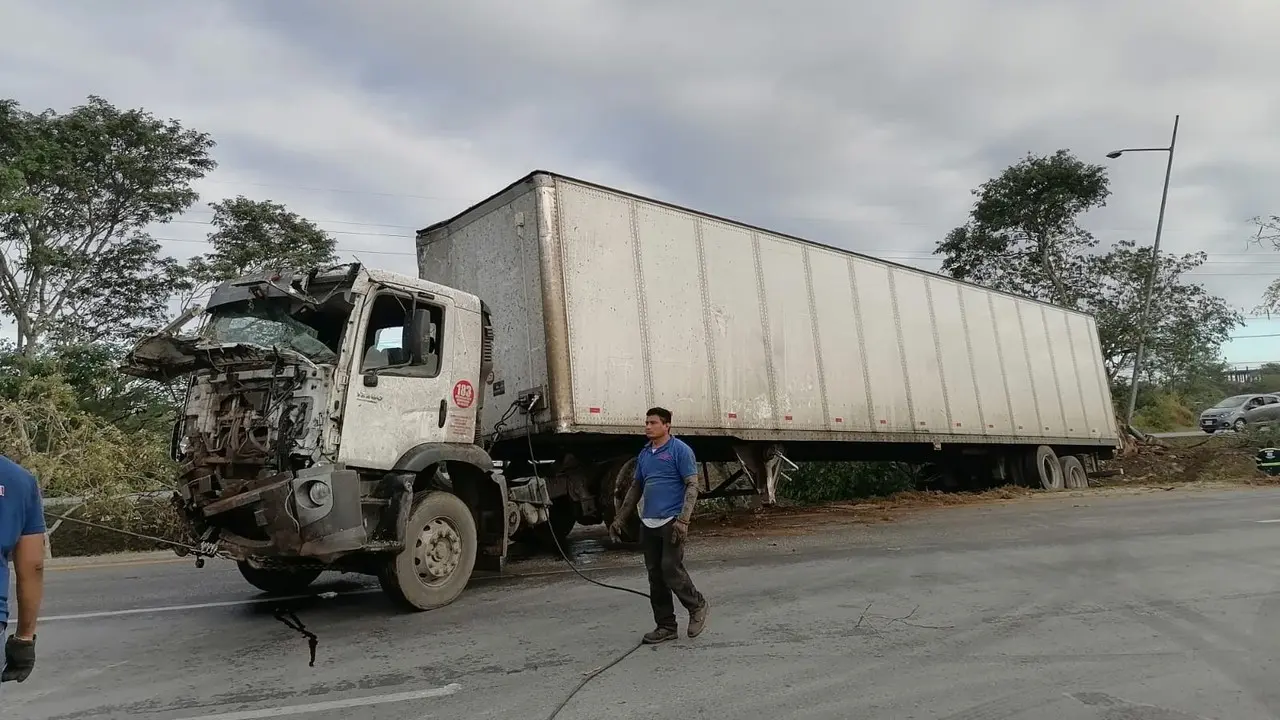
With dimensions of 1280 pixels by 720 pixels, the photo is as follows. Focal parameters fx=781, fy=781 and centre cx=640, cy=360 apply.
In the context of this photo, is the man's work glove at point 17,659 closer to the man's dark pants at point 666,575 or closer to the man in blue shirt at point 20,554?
the man in blue shirt at point 20,554

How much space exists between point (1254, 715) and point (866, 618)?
7.50 feet

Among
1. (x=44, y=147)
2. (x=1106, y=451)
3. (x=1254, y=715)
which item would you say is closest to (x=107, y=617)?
(x=1254, y=715)

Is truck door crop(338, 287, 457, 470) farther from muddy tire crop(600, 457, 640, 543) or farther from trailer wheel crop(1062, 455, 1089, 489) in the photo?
trailer wheel crop(1062, 455, 1089, 489)

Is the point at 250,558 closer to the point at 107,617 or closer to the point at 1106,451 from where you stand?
the point at 107,617

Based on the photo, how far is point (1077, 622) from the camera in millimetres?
5363

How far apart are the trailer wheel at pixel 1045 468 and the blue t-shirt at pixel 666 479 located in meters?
14.3

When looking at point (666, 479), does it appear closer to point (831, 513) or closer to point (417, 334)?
point (417, 334)

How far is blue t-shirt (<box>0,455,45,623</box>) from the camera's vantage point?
2430 millimetres

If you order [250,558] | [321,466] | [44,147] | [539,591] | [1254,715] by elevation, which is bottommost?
[1254,715]

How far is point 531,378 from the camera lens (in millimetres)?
8023

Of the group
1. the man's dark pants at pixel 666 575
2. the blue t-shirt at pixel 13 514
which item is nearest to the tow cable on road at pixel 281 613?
the man's dark pants at pixel 666 575

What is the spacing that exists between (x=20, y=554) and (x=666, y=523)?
334 centimetres

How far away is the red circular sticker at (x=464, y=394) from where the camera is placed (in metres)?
6.49

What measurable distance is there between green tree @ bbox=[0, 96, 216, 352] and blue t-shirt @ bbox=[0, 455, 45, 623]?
63.9 ft
